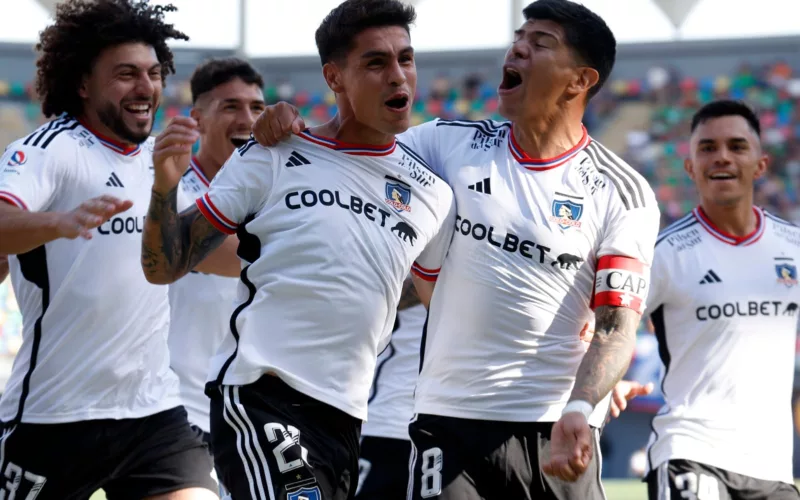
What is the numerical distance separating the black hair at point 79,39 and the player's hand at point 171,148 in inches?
64.0

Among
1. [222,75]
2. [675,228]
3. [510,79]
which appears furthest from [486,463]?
[222,75]

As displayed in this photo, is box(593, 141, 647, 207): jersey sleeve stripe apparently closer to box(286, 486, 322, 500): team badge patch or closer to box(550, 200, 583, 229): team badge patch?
box(550, 200, 583, 229): team badge patch

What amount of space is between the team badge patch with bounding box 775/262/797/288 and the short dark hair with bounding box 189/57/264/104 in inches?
124

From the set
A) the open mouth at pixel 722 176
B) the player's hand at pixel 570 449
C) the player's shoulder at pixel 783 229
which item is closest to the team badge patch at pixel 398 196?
the player's hand at pixel 570 449

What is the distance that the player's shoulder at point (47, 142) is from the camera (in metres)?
4.65

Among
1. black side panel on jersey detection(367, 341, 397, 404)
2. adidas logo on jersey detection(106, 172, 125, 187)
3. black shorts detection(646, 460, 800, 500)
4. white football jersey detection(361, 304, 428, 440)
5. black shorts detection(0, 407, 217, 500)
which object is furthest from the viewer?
black side panel on jersey detection(367, 341, 397, 404)

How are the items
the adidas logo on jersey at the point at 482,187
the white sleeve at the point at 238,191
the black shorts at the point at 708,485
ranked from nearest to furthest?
1. the white sleeve at the point at 238,191
2. the adidas logo on jersey at the point at 482,187
3. the black shorts at the point at 708,485

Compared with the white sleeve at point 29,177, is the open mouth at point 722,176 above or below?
above

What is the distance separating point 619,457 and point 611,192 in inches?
409

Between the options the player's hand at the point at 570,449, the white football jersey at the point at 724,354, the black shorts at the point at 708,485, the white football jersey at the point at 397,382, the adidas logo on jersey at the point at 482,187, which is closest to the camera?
the player's hand at the point at 570,449

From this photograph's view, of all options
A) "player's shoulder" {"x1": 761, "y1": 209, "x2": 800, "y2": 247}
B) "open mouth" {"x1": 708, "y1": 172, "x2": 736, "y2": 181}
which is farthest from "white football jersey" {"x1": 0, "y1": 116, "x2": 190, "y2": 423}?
"player's shoulder" {"x1": 761, "y1": 209, "x2": 800, "y2": 247}

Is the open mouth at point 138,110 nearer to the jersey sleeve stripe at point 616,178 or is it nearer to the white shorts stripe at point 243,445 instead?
the white shorts stripe at point 243,445

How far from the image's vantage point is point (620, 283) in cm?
423

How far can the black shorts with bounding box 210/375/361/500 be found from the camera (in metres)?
3.79
